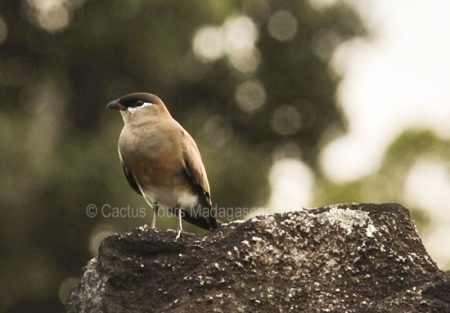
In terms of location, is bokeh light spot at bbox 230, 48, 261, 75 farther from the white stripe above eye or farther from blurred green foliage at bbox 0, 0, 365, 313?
the white stripe above eye

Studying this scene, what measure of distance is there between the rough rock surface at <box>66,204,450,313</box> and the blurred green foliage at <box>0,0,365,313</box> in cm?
560

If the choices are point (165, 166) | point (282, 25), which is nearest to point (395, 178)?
point (282, 25)

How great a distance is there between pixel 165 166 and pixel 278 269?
2.21 m

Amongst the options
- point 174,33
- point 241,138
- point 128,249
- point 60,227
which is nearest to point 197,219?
point 128,249

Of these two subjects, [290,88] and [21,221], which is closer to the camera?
[21,221]

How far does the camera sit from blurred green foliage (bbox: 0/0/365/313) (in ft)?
34.9

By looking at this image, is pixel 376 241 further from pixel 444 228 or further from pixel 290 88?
pixel 290 88

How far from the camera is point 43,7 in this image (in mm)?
12266

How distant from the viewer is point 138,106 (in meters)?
6.83

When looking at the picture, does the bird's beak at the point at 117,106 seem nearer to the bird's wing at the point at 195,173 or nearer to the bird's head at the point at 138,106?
the bird's head at the point at 138,106

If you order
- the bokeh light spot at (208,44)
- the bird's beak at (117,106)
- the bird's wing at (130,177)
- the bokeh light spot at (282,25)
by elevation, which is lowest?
the bird's wing at (130,177)

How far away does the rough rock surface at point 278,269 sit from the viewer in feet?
13.6

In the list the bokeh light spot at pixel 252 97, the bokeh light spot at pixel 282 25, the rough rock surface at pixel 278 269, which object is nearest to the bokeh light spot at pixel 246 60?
the bokeh light spot at pixel 252 97

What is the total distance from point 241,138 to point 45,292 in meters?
3.10
